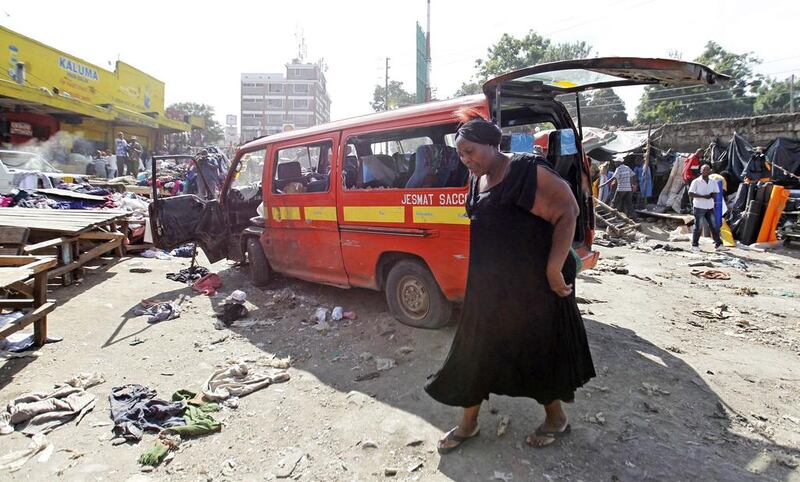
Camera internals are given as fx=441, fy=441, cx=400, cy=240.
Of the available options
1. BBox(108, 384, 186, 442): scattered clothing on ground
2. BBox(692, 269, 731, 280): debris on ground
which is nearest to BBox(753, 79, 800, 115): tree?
BBox(692, 269, 731, 280): debris on ground

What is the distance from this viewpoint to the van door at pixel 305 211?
462cm

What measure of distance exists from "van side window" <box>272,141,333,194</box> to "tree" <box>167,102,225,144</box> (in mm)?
48945

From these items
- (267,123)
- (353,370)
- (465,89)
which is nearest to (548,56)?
(465,89)

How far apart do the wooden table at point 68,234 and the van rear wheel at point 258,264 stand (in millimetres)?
2116

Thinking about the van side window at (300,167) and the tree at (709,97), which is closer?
the van side window at (300,167)

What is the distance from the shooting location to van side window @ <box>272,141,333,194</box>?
5.27 metres

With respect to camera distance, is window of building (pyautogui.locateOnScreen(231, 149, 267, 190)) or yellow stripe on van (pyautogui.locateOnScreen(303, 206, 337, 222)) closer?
yellow stripe on van (pyautogui.locateOnScreen(303, 206, 337, 222))

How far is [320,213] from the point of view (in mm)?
4703

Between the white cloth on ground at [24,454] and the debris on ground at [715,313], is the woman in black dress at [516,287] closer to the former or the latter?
the white cloth on ground at [24,454]

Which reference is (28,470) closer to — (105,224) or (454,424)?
(454,424)

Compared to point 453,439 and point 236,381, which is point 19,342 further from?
point 453,439

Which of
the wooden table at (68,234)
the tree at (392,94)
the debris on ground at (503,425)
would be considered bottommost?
the debris on ground at (503,425)

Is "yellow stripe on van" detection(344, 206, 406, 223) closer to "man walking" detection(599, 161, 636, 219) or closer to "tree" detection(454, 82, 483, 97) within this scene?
"man walking" detection(599, 161, 636, 219)

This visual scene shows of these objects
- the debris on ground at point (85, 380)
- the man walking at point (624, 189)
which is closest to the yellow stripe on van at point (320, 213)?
the debris on ground at point (85, 380)
